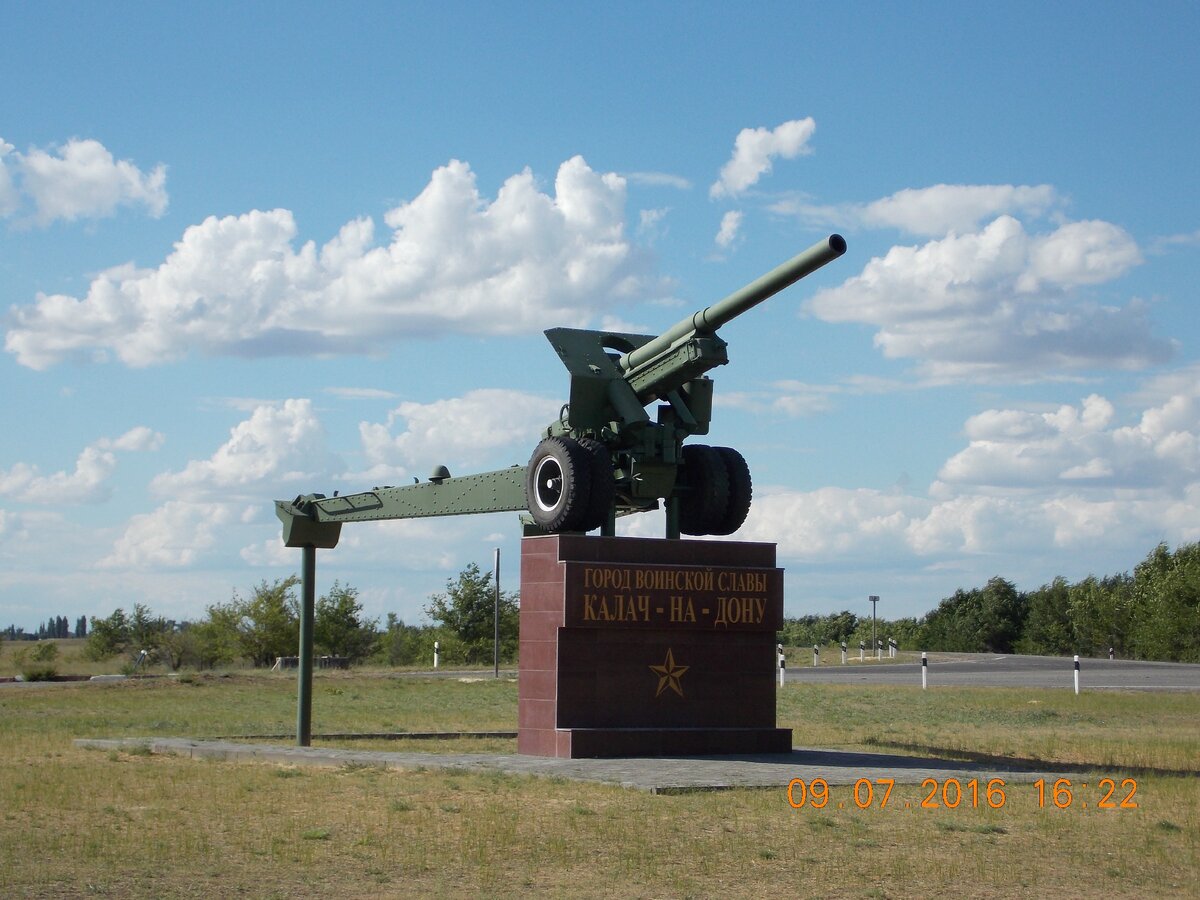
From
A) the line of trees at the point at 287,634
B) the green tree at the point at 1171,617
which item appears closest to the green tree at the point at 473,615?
the line of trees at the point at 287,634

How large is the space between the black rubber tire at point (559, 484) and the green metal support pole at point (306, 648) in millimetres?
3828

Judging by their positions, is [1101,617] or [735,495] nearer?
[735,495]

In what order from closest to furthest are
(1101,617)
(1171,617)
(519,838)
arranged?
(519,838)
(1171,617)
(1101,617)

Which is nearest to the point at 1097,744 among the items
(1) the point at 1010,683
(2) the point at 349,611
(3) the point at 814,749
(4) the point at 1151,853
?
(3) the point at 814,749

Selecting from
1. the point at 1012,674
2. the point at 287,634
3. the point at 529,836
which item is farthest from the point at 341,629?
the point at 529,836

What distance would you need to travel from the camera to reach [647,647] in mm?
16469

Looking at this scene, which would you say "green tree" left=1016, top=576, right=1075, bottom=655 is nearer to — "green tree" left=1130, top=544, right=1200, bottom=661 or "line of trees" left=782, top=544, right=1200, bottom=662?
"line of trees" left=782, top=544, right=1200, bottom=662

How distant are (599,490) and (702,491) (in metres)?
1.55

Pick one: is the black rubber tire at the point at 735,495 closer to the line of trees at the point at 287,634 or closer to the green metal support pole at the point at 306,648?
the green metal support pole at the point at 306,648

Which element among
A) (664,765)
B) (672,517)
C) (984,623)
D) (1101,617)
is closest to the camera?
(664,765)

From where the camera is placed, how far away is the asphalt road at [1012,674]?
121ft

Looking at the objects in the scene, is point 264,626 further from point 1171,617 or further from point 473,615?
point 1171,617

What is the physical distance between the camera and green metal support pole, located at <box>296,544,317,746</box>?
737 inches
